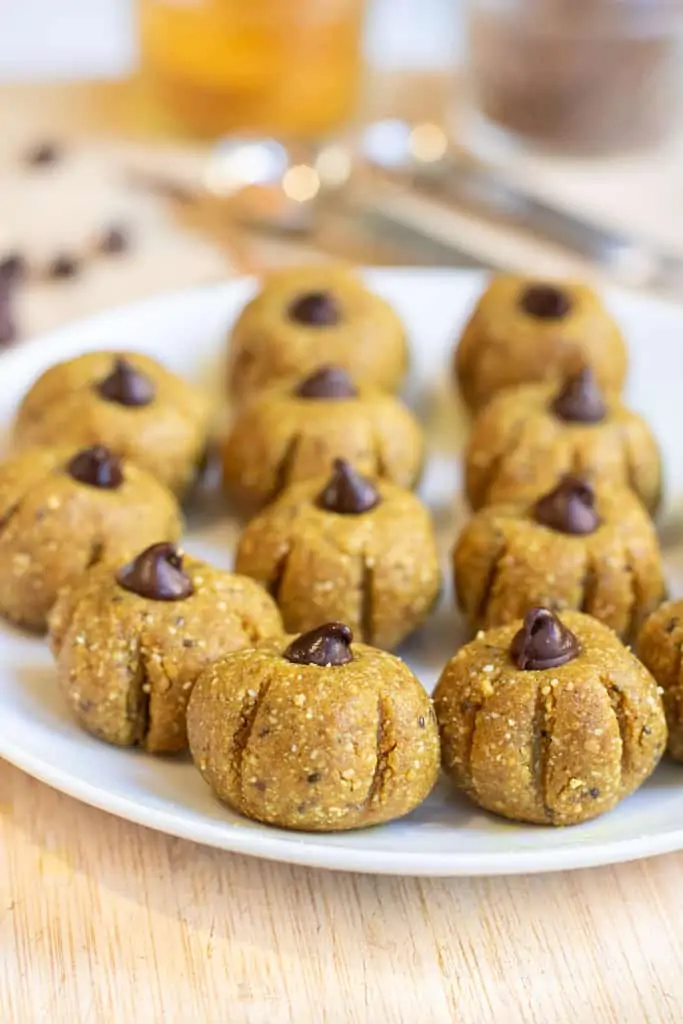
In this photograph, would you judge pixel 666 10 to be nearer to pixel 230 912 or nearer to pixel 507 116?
pixel 507 116

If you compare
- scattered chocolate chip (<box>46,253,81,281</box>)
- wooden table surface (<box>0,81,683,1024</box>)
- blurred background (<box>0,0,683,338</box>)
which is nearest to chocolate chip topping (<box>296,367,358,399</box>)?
wooden table surface (<box>0,81,683,1024</box>)

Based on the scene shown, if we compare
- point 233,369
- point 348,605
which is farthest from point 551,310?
point 348,605

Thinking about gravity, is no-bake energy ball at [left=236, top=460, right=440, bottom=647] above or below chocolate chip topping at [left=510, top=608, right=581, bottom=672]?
below

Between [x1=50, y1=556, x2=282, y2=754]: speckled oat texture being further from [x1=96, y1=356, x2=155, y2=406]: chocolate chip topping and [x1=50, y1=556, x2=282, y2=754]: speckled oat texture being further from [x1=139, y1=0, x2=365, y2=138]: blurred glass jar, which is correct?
[x1=139, y1=0, x2=365, y2=138]: blurred glass jar

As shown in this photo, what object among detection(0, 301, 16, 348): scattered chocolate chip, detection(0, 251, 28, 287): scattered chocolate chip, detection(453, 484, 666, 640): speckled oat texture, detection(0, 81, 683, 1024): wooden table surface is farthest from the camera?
detection(0, 251, 28, 287): scattered chocolate chip

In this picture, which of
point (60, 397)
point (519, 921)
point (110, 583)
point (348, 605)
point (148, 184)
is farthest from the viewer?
point (148, 184)

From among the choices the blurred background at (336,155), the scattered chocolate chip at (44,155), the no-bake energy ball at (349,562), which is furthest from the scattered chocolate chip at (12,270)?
the no-bake energy ball at (349,562)
